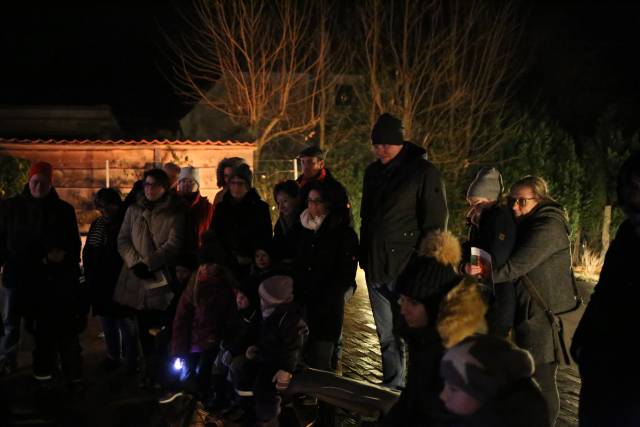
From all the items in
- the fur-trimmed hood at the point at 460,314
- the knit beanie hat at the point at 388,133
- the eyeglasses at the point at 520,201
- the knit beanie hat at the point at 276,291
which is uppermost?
the knit beanie hat at the point at 388,133

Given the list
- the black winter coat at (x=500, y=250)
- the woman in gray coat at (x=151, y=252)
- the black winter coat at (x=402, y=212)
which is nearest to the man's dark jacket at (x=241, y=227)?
the woman in gray coat at (x=151, y=252)

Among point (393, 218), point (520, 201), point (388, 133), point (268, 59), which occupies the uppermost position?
point (268, 59)

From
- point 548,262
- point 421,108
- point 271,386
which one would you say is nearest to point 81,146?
point 421,108

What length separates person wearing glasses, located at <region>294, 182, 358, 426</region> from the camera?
211 inches

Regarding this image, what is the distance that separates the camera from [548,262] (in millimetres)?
4605

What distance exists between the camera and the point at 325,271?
5.38m

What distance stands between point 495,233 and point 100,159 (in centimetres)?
1077

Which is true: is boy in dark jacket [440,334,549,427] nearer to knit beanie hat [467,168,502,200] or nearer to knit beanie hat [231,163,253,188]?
knit beanie hat [467,168,502,200]

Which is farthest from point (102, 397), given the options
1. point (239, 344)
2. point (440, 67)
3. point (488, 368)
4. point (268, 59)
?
point (440, 67)

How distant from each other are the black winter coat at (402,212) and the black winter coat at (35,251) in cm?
285

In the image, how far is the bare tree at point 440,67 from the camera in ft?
47.4

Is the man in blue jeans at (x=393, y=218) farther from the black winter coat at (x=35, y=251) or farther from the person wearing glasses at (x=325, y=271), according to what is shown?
the black winter coat at (x=35, y=251)

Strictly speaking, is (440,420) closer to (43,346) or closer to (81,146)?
(43,346)

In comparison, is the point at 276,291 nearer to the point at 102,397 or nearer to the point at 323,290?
the point at 323,290
